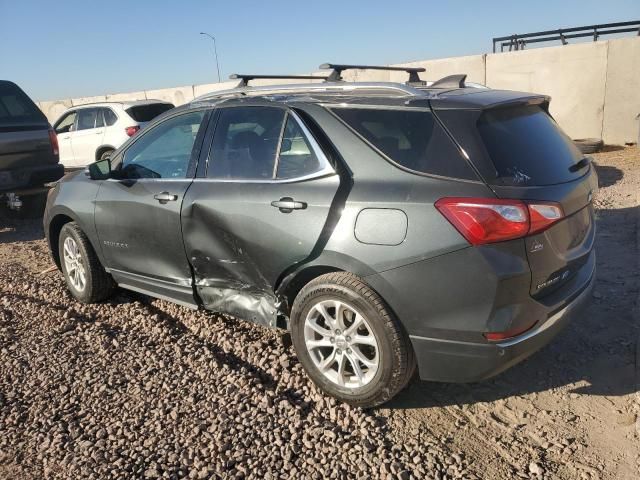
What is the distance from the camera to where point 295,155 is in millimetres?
3258

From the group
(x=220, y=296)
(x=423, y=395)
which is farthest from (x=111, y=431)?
(x=423, y=395)

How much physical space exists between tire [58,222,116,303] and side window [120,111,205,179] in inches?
31.7

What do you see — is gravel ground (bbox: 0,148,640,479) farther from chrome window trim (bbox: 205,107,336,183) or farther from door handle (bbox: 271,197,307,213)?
chrome window trim (bbox: 205,107,336,183)

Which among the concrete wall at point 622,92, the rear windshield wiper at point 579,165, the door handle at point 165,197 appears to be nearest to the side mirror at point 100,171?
the door handle at point 165,197

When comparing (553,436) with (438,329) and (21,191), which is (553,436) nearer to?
(438,329)

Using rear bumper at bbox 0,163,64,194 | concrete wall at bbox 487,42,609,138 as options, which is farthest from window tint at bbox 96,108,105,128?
concrete wall at bbox 487,42,609,138

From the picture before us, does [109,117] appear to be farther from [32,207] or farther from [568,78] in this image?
[568,78]

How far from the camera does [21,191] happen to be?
7.62 meters

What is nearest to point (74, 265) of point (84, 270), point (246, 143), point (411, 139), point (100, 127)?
point (84, 270)

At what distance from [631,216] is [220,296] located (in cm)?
525

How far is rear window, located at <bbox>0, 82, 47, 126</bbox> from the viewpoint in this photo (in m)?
7.71

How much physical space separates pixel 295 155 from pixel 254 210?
41 cm

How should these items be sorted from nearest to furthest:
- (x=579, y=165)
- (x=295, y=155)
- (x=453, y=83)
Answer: (x=579, y=165)
(x=295, y=155)
(x=453, y=83)

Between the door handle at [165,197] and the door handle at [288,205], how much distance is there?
0.93m
